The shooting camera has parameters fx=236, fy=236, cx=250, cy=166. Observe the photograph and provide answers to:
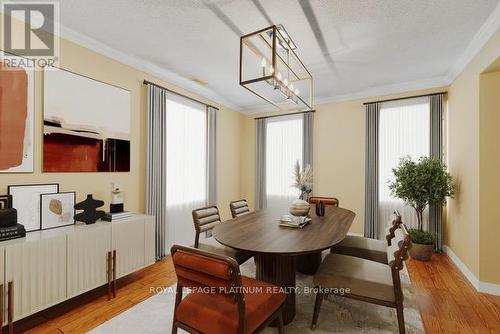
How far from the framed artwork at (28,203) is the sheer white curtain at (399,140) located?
4.77 meters

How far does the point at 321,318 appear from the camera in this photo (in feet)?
7.04

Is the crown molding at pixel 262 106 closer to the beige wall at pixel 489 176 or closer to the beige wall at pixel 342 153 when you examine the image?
the beige wall at pixel 342 153

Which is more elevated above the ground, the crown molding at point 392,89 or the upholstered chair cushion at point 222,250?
the crown molding at point 392,89

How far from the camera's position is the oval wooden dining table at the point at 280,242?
1.68m

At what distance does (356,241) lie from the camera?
9.09 feet

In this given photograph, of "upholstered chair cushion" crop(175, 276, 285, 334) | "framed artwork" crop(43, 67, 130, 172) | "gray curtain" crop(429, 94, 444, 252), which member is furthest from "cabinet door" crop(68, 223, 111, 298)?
"gray curtain" crop(429, 94, 444, 252)

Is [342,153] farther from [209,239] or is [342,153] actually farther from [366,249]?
[209,239]

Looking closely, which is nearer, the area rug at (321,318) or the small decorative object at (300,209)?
the area rug at (321,318)

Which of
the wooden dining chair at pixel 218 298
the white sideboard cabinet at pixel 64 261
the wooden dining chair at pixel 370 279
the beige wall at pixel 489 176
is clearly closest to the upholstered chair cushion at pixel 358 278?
the wooden dining chair at pixel 370 279

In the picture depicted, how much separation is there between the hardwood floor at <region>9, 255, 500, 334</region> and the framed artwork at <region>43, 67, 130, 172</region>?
1.40 meters

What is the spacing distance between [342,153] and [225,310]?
4032 millimetres

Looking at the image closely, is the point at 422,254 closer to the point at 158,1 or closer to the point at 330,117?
the point at 330,117

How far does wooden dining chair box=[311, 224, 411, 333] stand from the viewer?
5.75 feet

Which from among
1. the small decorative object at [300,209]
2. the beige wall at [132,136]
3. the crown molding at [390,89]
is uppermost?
the crown molding at [390,89]
